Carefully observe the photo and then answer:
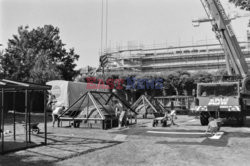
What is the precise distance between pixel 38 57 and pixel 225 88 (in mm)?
30560

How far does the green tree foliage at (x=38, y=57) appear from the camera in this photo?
131 feet

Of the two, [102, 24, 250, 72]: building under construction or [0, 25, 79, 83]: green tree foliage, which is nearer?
[0, 25, 79, 83]: green tree foliage

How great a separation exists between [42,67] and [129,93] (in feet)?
58.7

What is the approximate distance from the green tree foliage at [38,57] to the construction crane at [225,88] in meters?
23.2

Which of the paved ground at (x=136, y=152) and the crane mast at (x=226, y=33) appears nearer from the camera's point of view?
the paved ground at (x=136, y=152)

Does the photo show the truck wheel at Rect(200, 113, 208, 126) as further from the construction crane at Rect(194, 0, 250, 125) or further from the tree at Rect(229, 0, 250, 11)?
the tree at Rect(229, 0, 250, 11)

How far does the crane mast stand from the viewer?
21547mm

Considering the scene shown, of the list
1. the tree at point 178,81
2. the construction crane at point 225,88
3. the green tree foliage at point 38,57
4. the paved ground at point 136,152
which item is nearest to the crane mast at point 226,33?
the construction crane at point 225,88

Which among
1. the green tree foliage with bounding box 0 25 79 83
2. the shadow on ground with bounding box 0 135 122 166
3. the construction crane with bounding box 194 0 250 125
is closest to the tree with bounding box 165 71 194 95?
the green tree foliage with bounding box 0 25 79 83

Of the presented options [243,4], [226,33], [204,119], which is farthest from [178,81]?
[243,4]

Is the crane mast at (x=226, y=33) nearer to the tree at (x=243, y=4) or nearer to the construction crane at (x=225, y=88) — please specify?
the construction crane at (x=225, y=88)

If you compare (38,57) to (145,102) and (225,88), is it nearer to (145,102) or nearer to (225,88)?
(145,102)

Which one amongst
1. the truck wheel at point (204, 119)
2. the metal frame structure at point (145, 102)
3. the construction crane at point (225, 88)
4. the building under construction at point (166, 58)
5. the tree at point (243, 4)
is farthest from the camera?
the building under construction at point (166, 58)

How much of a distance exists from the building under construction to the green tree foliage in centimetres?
2215
